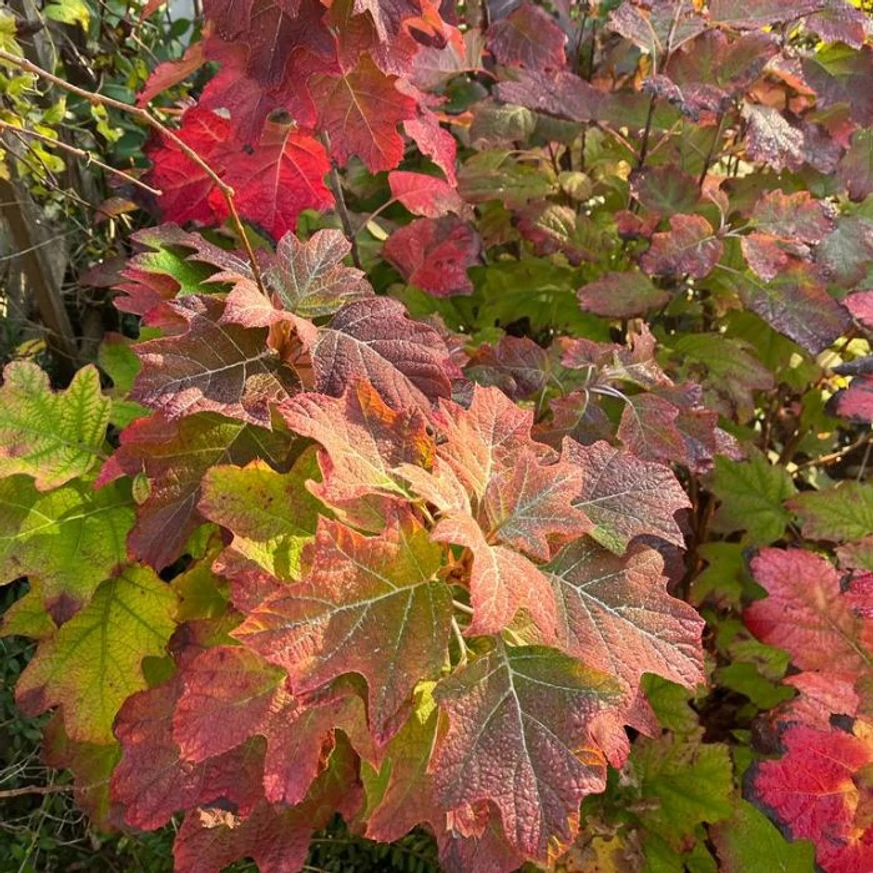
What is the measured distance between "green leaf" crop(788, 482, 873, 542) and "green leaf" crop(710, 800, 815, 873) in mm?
464

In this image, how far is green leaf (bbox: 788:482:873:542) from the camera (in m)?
1.49

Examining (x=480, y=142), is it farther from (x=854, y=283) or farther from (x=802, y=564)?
(x=802, y=564)

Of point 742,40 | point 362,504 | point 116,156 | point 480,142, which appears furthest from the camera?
point 116,156

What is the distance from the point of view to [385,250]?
157cm

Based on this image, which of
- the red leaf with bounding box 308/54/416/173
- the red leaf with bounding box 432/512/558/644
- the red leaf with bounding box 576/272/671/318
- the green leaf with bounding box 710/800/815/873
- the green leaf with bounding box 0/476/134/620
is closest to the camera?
the red leaf with bounding box 432/512/558/644

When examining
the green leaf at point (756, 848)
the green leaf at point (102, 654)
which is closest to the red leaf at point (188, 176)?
the green leaf at point (102, 654)

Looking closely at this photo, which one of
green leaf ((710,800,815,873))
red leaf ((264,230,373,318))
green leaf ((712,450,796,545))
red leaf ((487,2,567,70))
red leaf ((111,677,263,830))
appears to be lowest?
green leaf ((710,800,815,873))

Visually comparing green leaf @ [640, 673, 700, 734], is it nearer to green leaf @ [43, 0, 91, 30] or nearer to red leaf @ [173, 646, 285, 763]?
red leaf @ [173, 646, 285, 763]

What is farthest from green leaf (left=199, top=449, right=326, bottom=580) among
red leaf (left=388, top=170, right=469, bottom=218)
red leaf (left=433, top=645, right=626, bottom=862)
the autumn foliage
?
red leaf (left=388, top=170, right=469, bottom=218)

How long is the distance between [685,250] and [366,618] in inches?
35.7

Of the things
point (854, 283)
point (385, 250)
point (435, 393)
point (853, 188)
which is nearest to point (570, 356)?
point (435, 393)

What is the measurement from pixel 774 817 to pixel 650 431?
1.60 feet

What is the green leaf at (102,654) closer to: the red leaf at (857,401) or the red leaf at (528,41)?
the red leaf at (857,401)

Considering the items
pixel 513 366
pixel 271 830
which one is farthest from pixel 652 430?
pixel 271 830
